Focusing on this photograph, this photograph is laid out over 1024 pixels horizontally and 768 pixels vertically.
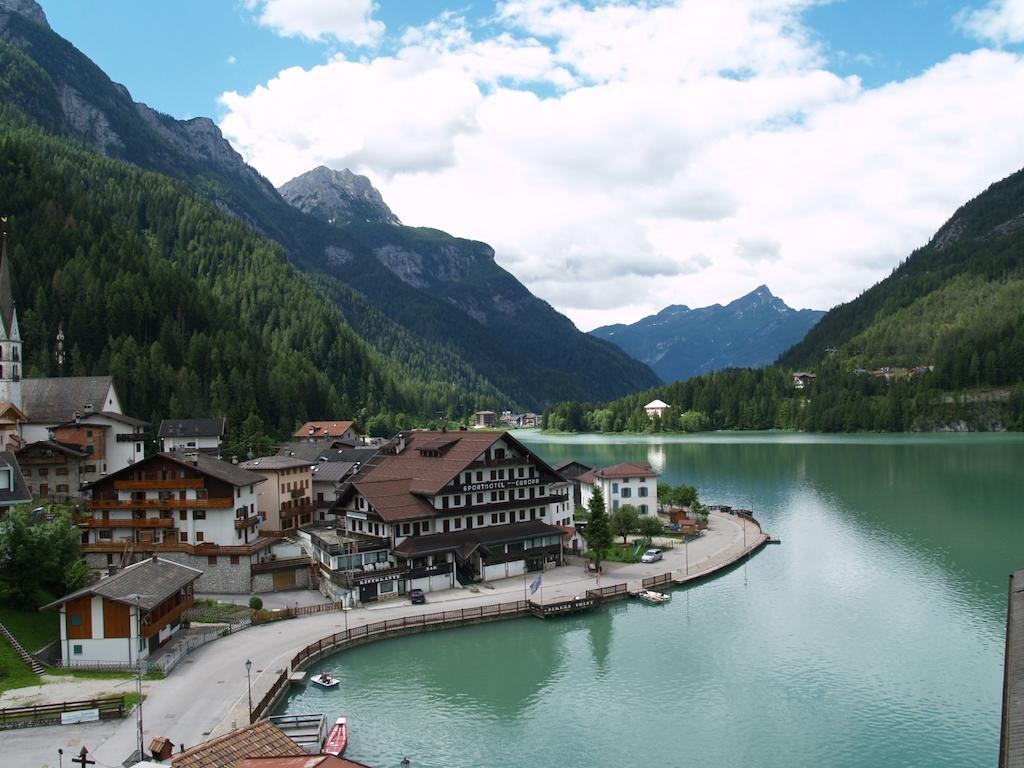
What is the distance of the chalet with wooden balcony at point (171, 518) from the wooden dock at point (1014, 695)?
157 feet

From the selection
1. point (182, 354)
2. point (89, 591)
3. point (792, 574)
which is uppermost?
point (182, 354)

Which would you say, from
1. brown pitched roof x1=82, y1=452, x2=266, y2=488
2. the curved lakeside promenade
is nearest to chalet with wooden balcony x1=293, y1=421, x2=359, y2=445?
brown pitched roof x1=82, y1=452, x2=266, y2=488

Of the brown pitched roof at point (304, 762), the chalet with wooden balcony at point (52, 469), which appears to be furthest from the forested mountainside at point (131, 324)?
the brown pitched roof at point (304, 762)

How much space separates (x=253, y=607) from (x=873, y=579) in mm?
46803

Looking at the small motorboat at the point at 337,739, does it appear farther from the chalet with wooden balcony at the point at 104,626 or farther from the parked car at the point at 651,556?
the parked car at the point at 651,556

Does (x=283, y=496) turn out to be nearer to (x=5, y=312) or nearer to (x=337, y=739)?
(x=5, y=312)

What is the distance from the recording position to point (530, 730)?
38625 mm

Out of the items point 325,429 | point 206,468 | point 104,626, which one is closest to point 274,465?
point 206,468

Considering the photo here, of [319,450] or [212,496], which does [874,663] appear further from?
[319,450]

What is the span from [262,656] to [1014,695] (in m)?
35.3

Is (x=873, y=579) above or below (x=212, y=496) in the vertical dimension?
below

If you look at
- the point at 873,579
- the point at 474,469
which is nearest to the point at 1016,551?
the point at 873,579

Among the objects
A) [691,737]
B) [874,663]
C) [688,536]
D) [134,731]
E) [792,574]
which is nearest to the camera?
[134,731]

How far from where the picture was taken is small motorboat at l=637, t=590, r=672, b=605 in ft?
194
